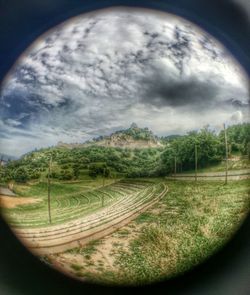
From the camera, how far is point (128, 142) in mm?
1905

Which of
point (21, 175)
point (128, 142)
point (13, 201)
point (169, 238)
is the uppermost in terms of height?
point (128, 142)

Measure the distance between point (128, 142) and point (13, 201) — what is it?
0.55m

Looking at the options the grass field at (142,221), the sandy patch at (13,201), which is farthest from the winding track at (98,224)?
the sandy patch at (13,201)

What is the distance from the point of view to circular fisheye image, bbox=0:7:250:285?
1.91 metres

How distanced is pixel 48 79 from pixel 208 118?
2.04 feet

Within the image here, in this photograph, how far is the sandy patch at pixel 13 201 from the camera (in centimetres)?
202

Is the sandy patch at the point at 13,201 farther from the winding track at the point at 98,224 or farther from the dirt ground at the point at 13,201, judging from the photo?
the winding track at the point at 98,224

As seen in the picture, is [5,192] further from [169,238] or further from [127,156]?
[169,238]

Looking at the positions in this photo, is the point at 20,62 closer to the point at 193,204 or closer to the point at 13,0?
the point at 13,0

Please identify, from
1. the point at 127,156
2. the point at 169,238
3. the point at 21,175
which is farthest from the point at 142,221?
the point at 21,175

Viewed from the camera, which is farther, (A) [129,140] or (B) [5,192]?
(B) [5,192]

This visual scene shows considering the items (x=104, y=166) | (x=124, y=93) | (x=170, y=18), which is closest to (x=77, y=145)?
(x=104, y=166)

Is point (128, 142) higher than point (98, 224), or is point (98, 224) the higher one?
point (128, 142)

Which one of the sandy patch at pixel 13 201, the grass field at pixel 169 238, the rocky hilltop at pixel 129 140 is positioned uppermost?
the rocky hilltop at pixel 129 140
